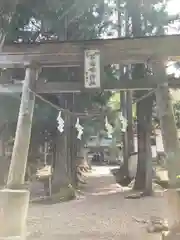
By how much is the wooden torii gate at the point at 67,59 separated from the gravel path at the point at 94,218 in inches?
73.2

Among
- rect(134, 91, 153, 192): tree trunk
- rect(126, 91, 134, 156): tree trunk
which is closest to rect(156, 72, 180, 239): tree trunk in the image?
rect(134, 91, 153, 192): tree trunk

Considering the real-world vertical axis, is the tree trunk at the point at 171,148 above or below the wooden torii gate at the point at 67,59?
below

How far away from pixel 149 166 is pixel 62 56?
6.66 m

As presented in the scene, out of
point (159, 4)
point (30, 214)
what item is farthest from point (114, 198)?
point (159, 4)

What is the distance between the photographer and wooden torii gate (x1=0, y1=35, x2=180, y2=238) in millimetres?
6027

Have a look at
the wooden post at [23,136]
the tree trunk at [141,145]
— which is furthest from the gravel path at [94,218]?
the wooden post at [23,136]

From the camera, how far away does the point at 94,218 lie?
850 cm

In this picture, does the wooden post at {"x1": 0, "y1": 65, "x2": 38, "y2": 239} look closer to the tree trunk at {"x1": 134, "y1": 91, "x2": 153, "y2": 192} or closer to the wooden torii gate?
the wooden torii gate

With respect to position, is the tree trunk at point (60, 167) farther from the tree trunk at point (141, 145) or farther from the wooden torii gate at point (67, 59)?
the wooden torii gate at point (67, 59)

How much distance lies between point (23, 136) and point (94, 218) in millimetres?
3302

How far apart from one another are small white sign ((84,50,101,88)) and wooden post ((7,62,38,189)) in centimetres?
88

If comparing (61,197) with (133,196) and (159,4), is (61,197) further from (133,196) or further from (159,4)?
(159,4)

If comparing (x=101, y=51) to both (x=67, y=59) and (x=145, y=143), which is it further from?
(x=145, y=143)

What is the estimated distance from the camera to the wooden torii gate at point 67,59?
6027 millimetres
